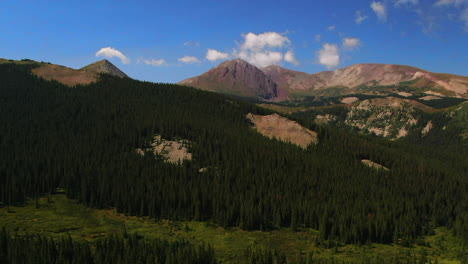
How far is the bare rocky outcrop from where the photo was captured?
598ft

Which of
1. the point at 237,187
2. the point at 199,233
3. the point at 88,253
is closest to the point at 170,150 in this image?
the point at 237,187

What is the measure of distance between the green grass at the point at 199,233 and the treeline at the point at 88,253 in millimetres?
12047

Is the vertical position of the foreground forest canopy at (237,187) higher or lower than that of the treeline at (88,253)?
higher

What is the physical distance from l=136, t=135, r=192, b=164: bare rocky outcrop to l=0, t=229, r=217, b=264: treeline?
90.5m

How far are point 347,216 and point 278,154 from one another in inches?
3127

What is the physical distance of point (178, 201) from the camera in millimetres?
132000

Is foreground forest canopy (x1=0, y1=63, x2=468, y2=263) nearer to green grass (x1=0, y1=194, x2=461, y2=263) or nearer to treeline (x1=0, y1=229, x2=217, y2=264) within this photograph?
treeline (x1=0, y1=229, x2=217, y2=264)

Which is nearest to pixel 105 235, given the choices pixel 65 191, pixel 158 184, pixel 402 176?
pixel 158 184

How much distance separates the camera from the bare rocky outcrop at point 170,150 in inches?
7170

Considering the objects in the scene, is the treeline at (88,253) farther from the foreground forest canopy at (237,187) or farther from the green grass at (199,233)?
the green grass at (199,233)

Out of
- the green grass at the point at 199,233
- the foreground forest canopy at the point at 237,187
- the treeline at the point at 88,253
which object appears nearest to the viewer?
the treeline at the point at 88,253

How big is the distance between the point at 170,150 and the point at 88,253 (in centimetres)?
11053

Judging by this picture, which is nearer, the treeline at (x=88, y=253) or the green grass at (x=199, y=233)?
the treeline at (x=88, y=253)

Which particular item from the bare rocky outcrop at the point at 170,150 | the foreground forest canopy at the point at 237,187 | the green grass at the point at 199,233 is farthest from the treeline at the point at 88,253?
the bare rocky outcrop at the point at 170,150
